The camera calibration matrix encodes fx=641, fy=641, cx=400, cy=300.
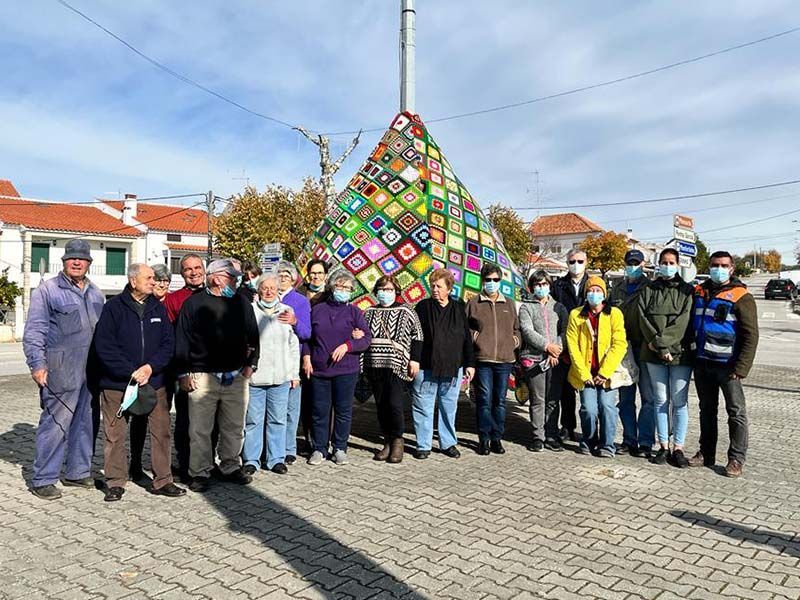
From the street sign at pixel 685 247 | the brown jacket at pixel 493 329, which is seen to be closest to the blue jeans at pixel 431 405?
the brown jacket at pixel 493 329

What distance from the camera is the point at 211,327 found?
198 inches

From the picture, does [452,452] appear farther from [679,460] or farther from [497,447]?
[679,460]

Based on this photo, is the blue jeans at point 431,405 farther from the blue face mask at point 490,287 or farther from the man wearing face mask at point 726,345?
the man wearing face mask at point 726,345

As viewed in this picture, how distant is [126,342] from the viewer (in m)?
4.76

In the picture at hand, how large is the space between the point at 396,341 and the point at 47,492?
3.01 metres

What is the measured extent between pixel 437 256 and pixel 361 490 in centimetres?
283

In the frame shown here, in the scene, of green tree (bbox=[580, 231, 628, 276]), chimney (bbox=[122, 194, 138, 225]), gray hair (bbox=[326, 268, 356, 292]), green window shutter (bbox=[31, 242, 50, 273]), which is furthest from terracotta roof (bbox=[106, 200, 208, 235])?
gray hair (bbox=[326, 268, 356, 292])

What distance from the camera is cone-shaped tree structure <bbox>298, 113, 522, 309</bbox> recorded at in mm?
6922

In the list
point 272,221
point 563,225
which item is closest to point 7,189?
point 272,221

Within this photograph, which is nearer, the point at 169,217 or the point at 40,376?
the point at 40,376

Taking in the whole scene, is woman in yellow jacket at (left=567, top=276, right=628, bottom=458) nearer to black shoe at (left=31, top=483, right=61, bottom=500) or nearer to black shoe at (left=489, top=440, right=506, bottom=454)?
black shoe at (left=489, top=440, right=506, bottom=454)

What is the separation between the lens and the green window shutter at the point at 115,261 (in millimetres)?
35250

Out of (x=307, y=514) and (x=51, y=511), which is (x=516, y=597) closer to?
(x=307, y=514)

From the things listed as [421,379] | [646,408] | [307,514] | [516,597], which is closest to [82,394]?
[307,514]
